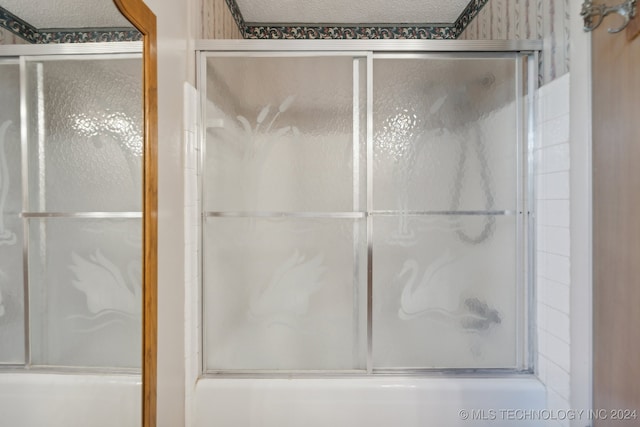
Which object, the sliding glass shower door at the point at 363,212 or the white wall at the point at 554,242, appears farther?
the sliding glass shower door at the point at 363,212

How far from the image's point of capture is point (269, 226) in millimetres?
1352

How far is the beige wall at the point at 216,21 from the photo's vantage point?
1.41 meters

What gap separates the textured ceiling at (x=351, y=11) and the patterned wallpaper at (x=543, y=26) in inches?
15.9

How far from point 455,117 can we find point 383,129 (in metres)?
0.30

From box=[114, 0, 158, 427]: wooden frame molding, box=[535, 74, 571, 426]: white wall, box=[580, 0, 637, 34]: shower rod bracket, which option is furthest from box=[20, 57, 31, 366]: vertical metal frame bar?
box=[535, 74, 571, 426]: white wall

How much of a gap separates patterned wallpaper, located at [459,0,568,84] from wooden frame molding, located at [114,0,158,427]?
141 cm

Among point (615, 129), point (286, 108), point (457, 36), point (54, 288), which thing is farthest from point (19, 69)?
point (457, 36)

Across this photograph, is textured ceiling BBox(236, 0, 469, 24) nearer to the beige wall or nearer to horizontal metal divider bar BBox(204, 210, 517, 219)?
the beige wall

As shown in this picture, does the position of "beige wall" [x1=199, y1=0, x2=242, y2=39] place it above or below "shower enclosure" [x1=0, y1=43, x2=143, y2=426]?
above

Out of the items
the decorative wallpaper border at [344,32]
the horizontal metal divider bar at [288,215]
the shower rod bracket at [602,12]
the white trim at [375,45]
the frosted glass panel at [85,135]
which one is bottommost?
the horizontal metal divider bar at [288,215]

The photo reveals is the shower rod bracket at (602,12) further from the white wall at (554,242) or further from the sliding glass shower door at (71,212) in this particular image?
the sliding glass shower door at (71,212)

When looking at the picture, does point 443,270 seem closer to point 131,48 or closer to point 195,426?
point 195,426

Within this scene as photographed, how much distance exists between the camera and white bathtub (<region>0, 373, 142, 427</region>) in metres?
0.51

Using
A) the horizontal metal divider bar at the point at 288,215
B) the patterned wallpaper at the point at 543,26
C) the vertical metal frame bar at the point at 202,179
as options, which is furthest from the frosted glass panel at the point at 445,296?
the vertical metal frame bar at the point at 202,179
